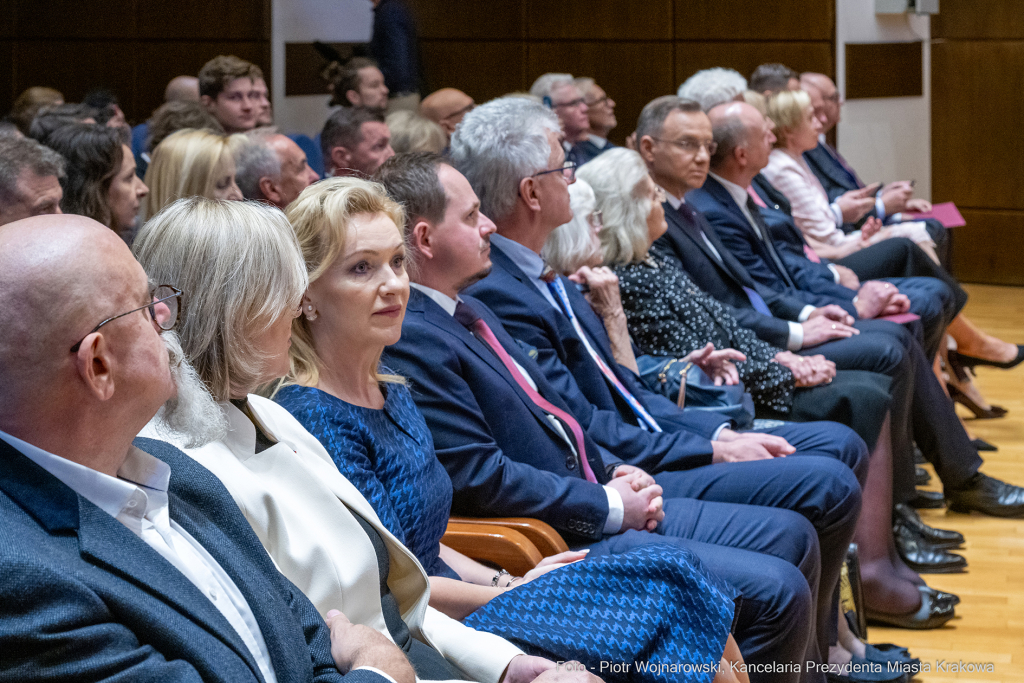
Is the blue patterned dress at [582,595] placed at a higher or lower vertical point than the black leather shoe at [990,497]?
higher

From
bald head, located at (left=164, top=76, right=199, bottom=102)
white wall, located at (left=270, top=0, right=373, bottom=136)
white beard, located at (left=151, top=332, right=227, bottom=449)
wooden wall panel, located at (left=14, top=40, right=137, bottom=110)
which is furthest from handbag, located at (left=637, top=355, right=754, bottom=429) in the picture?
wooden wall panel, located at (left=14, top=40, right=137, bottom=110)

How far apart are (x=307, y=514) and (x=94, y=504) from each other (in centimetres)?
44

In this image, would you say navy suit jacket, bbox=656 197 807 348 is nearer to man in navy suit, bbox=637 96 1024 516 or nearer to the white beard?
man in navy suit, bbox=637 96 1024 516

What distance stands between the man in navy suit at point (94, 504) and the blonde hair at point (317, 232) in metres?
0.56

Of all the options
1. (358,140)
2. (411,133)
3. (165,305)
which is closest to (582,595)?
(165,305)

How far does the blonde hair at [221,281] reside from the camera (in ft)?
4.75

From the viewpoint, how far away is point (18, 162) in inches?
93.9

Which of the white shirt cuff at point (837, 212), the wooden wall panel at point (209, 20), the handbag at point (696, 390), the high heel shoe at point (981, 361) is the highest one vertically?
the wooden wall panel at point (209, 20)

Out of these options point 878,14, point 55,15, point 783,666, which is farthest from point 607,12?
point 783,666

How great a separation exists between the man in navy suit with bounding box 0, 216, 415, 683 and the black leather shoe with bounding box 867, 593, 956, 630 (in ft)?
7.26

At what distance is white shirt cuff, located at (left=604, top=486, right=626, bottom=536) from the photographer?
2217mm

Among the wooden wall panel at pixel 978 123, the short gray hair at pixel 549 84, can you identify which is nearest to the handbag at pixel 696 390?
the short gray hair at pixel 549 84

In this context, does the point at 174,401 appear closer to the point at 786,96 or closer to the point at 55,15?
the point at 786,96

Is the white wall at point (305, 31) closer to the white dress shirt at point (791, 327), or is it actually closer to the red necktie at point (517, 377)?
the white dress shirt at point (791, 327)
